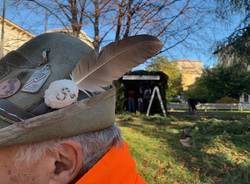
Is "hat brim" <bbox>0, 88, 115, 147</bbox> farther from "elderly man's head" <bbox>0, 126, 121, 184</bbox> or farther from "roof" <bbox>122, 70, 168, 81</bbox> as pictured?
"roof" <bbox>122, 70, 168, 81</bbox>

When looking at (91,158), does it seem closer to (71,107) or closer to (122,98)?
(71,107)

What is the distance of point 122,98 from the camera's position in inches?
581

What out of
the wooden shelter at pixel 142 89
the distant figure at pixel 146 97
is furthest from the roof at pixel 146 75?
the distant figure at pixel 146 97

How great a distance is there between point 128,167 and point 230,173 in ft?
16.9

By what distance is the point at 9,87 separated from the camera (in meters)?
1.34

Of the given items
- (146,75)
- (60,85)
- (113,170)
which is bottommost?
(113,170)

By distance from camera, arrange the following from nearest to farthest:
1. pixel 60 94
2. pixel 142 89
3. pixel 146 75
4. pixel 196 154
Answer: pixel 60 94 → pixel 196 154 → pixel 146 75 → pixel 142 89

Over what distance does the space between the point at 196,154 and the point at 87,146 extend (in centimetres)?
603

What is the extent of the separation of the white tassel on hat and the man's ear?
0.40 ft

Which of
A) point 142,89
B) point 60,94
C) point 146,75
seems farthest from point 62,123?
point 142,89

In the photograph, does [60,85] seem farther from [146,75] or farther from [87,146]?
[146,75]

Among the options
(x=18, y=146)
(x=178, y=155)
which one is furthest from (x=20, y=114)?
(x=178, y=155)

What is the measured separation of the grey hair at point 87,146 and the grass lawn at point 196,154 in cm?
450

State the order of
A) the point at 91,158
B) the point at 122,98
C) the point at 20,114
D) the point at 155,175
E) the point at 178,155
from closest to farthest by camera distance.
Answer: the point at 20,114, the point at 91,158, the point at 155,175, the point at 178,155, the point at 122,98
